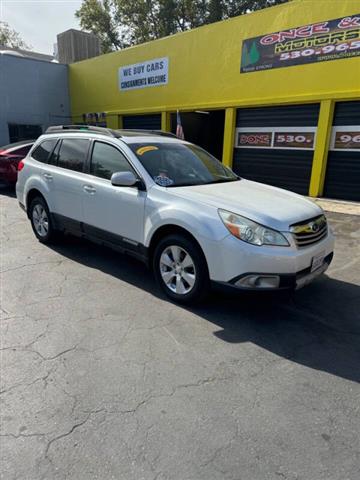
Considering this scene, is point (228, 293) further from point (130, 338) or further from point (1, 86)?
point (1, 86)

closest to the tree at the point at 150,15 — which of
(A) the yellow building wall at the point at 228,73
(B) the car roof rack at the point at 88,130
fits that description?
(A) the yellow building wall at the point at 228,73

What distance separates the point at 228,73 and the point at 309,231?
382 inches

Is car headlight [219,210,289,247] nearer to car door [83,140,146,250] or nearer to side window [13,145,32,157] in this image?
car door [83,140,146,250]

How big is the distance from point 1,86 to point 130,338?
17718 millimetres

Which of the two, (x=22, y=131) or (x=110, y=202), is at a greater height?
(x=22, y=131)

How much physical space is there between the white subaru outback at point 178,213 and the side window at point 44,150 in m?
0.04

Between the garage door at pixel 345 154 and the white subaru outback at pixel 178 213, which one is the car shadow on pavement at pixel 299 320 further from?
the garage door at pixel 345 154

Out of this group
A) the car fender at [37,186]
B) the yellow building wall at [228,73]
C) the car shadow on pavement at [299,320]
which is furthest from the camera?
the yellow building wall at [228,73]

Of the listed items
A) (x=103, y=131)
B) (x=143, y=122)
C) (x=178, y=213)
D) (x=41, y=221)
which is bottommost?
(x=41, y=221)

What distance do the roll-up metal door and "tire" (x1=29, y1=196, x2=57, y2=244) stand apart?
969 cm

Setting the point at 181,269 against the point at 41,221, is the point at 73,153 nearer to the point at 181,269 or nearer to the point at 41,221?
the point at 41,221

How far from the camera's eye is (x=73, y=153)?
5035 mm

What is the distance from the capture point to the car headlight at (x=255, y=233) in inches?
128

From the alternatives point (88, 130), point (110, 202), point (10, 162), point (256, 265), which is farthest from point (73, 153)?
point (10, 162)
